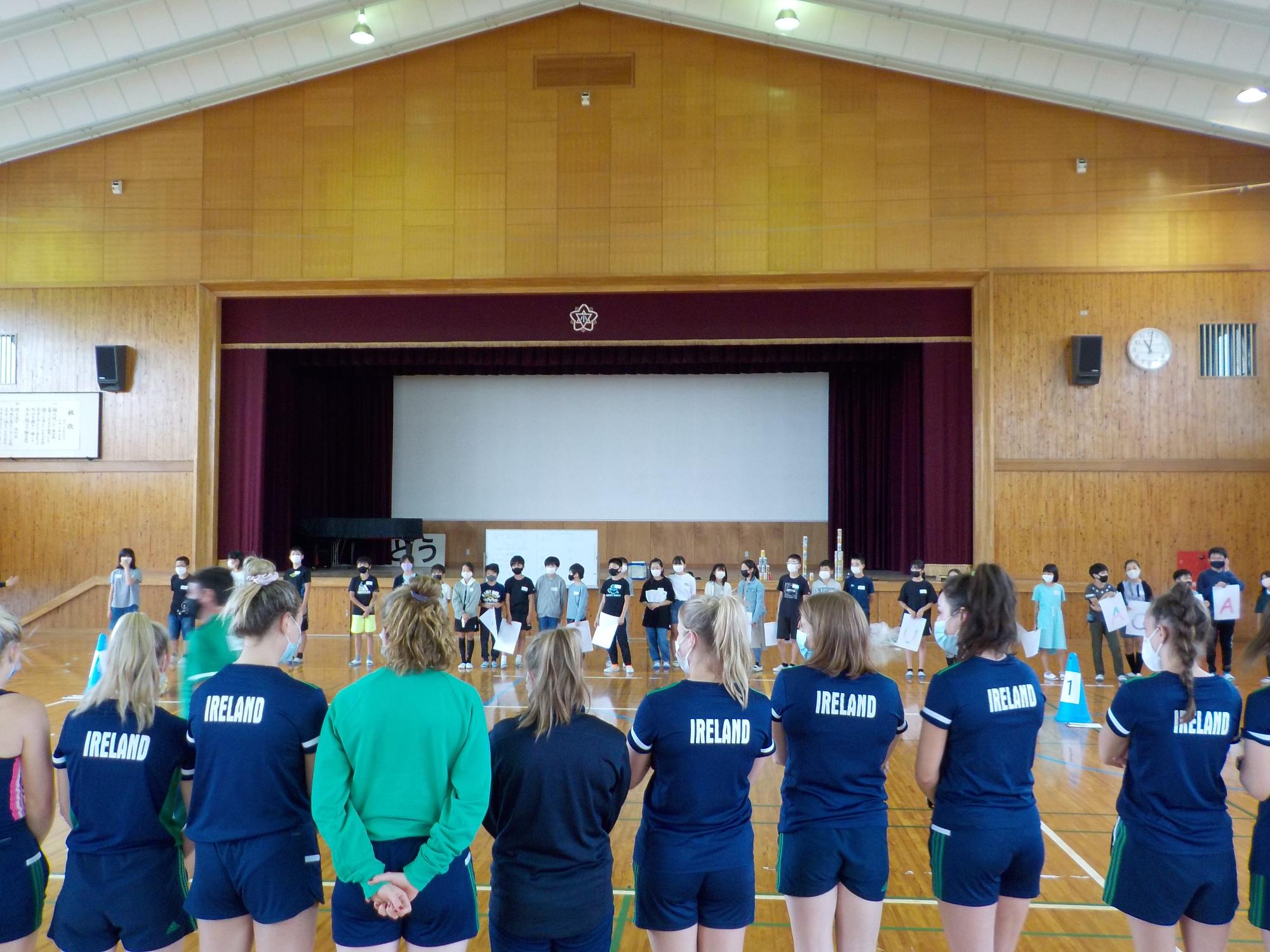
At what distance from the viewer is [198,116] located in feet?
51.7

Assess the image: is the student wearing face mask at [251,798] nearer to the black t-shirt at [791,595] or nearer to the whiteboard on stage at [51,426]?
the black t-shirt at [791,595]

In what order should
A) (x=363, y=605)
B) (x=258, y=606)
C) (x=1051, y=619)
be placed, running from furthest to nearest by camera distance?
(x=363, y=605) < (x=1051, y=619) < (x=258, y=606)

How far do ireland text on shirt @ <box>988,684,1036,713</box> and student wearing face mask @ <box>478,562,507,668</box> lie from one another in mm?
9833

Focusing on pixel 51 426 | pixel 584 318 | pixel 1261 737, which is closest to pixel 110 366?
pixel 51 426

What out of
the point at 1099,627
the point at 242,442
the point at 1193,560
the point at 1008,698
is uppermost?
the point at 242,442

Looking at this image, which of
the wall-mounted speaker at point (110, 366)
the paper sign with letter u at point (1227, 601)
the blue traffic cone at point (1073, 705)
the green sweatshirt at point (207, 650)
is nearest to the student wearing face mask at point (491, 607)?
the blue traffic cone at point (1073, 705)

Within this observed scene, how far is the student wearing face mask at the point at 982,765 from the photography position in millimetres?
3201

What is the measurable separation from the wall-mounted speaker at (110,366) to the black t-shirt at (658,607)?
1003 cm

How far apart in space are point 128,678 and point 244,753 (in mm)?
476

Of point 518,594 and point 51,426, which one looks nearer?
point 518,594

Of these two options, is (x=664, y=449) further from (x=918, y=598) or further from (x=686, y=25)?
(x=918, y=598)

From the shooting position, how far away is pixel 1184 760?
10.2 feet

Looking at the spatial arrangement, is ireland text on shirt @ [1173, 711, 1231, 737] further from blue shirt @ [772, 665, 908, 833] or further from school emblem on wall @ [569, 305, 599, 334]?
school emblem on wall @ [569, 305, 599, 334]

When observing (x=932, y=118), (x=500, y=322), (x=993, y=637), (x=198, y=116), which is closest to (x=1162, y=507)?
(x=932, y=118)
